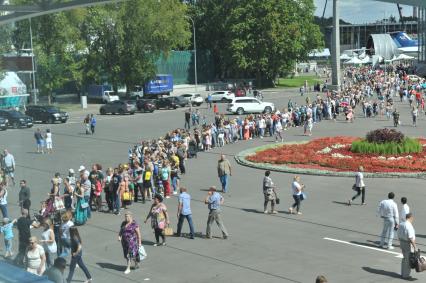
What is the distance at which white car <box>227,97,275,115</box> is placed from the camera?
5041 centimetres

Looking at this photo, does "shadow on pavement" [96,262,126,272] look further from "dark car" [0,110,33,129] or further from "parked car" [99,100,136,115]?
"parked car" [99,100,136,115]

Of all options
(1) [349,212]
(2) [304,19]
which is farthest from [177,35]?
(1) [349,212]

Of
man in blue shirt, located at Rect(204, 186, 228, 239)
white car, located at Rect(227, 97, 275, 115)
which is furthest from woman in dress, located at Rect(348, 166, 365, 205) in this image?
white car, located at Rect(227, 97, 275, 115)

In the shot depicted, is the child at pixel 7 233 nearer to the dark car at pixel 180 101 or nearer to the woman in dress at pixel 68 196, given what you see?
the woman in dress at pixel 68 196

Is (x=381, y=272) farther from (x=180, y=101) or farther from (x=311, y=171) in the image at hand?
(x=180, y=101)

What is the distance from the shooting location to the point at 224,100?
2581 inches

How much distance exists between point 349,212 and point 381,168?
21.8ft

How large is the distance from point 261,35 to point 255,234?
6417 centimetres

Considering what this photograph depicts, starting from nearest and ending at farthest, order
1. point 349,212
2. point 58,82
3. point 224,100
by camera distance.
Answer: point 349,212 → point 58,82 → point 224,100

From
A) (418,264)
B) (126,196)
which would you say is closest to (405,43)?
(126,196)

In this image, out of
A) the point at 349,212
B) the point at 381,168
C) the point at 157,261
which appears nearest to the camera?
the point at 157,261

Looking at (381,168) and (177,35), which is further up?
(177,35)

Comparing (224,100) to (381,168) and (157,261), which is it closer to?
(381,168)

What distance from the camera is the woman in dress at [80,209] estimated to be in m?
17.5
